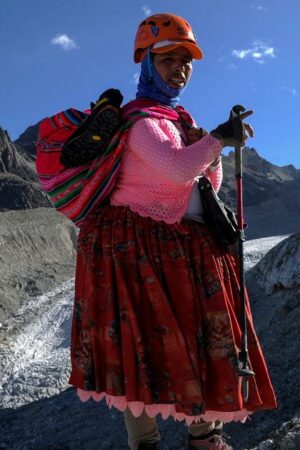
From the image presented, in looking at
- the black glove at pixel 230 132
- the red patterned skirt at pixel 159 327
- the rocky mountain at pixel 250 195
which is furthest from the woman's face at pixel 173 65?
the rocky mountain at pixel 250 195

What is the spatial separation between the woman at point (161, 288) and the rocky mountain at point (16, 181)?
35.1 metres

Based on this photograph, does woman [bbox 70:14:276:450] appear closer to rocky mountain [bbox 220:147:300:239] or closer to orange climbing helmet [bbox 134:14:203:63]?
orange climbing helmet [bbox 134:14:203:63]

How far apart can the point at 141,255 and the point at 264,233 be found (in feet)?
116

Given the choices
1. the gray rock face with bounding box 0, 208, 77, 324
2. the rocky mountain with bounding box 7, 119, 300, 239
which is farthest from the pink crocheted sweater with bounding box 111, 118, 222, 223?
the rocky mountain with bounding box 7, 119, 300, 239

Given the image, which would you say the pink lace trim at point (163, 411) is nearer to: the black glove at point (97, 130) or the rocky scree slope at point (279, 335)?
the rocky scree slope at point (279, 335)

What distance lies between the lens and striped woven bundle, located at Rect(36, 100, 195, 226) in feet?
6.25

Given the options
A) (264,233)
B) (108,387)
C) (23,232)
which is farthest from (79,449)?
(264,233)

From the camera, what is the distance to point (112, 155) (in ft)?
6.25

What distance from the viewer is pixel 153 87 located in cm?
201

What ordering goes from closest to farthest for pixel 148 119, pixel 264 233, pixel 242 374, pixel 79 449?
pixel 242 374, pixel 148 119, pixel 79 449, pixel 264 233

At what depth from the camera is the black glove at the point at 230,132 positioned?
186 centimetres

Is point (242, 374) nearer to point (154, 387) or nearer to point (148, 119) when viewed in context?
point (154, 387)

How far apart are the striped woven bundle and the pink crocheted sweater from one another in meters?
0.03

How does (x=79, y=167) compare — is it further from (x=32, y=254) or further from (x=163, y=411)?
(x=32, y=254)
